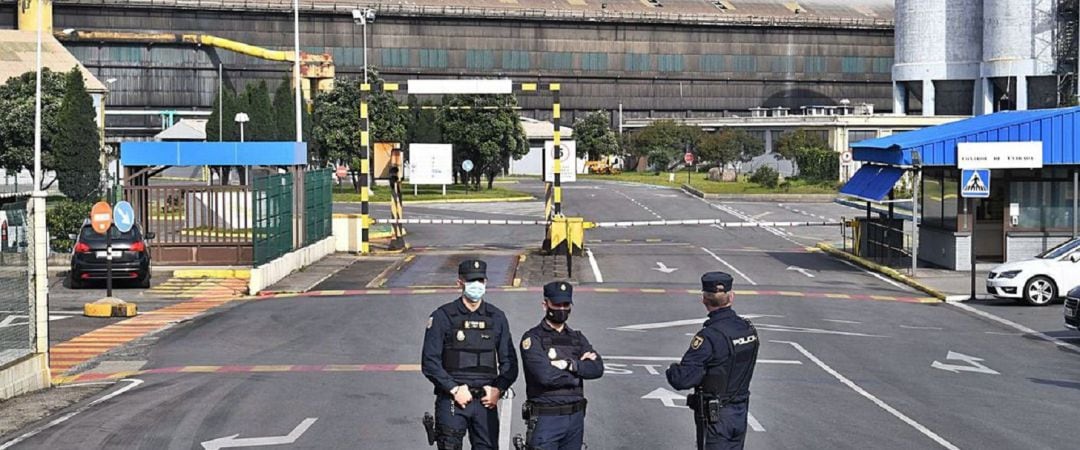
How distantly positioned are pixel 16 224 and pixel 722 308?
1209cm

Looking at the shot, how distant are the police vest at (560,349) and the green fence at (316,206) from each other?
30.4m

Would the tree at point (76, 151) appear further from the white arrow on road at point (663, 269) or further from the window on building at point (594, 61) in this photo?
the window on building at point (594, 61)

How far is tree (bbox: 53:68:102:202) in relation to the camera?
202 ft

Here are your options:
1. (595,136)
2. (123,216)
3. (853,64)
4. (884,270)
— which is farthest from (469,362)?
(853,64)

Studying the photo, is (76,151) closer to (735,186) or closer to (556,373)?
(735,186)

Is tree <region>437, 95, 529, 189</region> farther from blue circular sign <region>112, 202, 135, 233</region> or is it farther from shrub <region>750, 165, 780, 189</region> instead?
blue circular sign <region>112, 202, 135, 233</region>

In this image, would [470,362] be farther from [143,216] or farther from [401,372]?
[143,216]

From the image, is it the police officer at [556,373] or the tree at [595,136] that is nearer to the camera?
the police officer at [556,373]

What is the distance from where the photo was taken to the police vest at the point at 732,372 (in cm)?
1073

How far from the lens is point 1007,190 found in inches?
1460

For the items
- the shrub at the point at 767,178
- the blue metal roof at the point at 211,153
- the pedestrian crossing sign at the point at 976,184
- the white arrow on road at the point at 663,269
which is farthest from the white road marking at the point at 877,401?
the shrub at the point at 767,178

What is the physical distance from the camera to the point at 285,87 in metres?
86.2

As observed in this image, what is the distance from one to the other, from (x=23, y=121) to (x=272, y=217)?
41.4 m

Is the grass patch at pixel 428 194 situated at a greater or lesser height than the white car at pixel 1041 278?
greater
